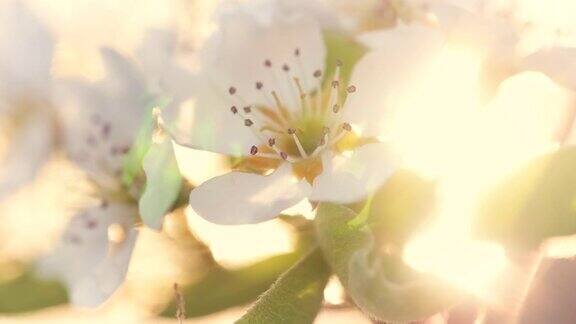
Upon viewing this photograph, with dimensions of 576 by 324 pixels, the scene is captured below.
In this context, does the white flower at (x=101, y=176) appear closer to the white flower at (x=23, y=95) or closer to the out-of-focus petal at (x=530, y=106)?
the white flower at (x=23, y=95)

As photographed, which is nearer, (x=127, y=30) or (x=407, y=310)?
(x=407, y=310)

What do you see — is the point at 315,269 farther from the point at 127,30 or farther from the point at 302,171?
the point at 127,30

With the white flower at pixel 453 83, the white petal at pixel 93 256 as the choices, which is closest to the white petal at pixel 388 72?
the white flower at pixel 453 83

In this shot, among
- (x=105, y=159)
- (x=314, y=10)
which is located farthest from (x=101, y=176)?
(x=314, y=10)

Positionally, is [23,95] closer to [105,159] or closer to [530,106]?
[105,159]

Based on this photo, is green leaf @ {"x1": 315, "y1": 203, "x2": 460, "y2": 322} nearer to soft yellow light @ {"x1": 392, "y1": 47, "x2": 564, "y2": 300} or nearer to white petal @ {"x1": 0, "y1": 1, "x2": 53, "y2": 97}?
soft yellow light @ {"x1": 392, "y1": 47, "x2": 564, "y2": 300}

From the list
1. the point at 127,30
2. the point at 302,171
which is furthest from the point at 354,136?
the point at 127,30
